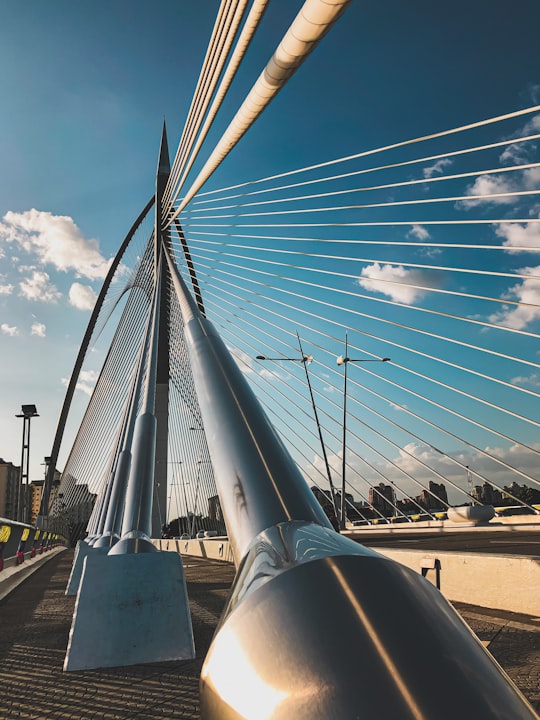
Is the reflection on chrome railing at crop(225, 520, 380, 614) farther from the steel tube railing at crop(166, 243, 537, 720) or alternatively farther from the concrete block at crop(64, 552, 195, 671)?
the concrete block at crop(64, 552, 195, 671)

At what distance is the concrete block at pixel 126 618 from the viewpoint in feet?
12.1

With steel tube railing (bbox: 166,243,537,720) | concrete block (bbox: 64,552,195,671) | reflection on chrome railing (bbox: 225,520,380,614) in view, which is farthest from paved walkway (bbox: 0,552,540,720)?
steel tube railing (bbox: 166,243,537,720)

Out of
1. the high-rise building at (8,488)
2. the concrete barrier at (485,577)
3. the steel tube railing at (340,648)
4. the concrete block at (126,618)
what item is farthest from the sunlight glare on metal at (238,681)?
the high-rise building at (8,488)

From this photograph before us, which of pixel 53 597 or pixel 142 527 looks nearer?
pixel 142 527

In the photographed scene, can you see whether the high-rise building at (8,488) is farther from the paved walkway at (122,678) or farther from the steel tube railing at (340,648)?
the steel tube railing at (340,648)

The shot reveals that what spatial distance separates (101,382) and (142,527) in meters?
28.5

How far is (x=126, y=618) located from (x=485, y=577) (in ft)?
12.5

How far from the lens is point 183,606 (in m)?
3.85

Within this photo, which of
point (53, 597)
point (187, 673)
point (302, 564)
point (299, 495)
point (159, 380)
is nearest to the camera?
point (302, 564)

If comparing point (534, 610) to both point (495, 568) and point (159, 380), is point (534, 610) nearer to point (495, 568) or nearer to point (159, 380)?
point (495, 568)

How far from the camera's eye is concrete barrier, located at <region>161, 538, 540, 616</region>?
519 centimetres

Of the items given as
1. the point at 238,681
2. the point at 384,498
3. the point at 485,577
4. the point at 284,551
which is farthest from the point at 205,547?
the point at 238,681

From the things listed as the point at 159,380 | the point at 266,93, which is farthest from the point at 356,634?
the point at 159,380

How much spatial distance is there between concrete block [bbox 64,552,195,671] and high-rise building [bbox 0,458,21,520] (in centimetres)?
14041
